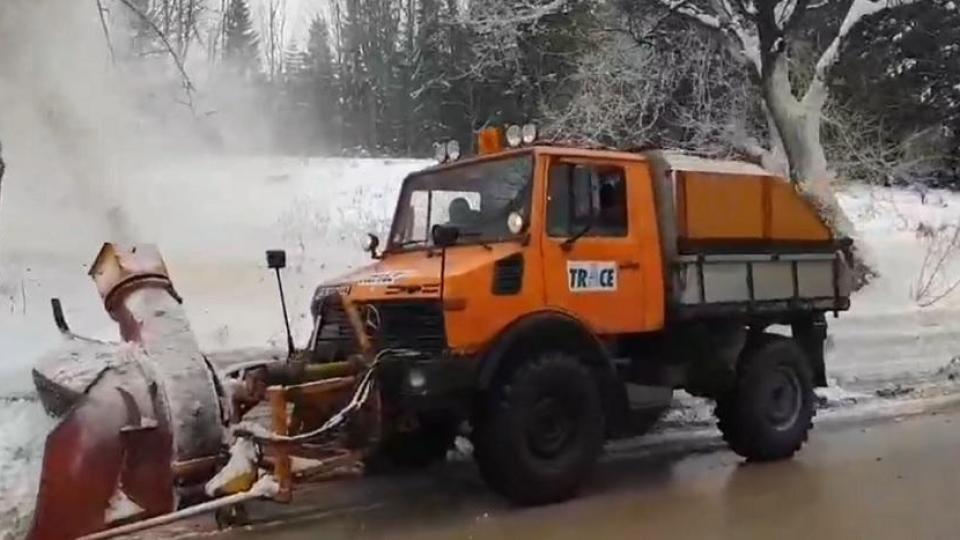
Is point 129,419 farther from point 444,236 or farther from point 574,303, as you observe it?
point 574,303

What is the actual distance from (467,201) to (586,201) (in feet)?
2.80

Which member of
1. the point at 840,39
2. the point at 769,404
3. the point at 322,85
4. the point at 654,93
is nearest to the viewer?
the point at 769,404

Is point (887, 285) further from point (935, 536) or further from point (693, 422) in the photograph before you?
point (935, 536)

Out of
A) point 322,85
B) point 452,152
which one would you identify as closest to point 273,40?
point 322,85

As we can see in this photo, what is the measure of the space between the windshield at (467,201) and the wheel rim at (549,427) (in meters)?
1.17

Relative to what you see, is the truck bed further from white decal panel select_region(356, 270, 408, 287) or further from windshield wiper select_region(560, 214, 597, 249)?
white decal panel select_region(356, 270, 408, 287)

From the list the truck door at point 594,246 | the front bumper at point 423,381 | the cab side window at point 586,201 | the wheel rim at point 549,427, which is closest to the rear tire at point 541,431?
the wheel rim at point 549,427

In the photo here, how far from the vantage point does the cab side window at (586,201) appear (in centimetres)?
800

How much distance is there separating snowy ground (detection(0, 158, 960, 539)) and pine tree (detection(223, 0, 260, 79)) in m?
4.50

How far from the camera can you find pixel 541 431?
25.2 ft

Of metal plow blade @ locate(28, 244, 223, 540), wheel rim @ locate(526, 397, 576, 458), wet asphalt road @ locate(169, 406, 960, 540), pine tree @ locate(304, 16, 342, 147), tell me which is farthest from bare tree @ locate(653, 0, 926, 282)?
pine tree @ locate(304, 16, 342, 147)

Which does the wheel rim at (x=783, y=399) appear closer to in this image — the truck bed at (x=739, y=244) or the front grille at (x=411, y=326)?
the truck bed at (x=739, y=244)

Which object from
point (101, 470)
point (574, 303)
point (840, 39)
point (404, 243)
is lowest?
point (101, 470)

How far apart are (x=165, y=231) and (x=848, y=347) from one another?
1017cm
